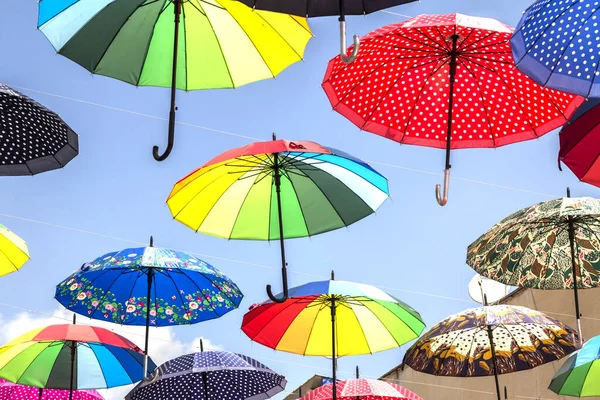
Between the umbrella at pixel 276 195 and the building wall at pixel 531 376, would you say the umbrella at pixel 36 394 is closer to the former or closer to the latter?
the umbrella at pixel 276 195

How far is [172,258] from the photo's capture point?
612 cm

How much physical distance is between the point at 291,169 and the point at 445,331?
5.41 ft

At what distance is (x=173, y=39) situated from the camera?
4348 mm

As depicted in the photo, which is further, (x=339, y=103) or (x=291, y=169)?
(x=291, y=169)

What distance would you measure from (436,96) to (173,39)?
1488 mm

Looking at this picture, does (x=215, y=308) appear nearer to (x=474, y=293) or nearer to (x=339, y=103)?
(x=339, y=103)

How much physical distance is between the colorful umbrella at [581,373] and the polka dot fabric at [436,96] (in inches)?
66.3

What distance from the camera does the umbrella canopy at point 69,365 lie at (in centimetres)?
689

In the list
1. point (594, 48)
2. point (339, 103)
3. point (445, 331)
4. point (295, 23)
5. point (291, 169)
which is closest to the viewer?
point (594, 48)

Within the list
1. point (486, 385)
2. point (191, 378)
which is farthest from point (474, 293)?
point (191, 378)

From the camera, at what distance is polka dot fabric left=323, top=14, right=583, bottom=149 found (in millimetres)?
4582

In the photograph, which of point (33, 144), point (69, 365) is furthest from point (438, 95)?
point (69, 365)

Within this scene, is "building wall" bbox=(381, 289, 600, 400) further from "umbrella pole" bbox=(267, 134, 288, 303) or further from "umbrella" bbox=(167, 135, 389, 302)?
"umbrella pole" bbox=(267, 134, 288, 303)

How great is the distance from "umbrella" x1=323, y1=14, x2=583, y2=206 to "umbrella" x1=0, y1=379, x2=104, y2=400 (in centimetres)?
437
